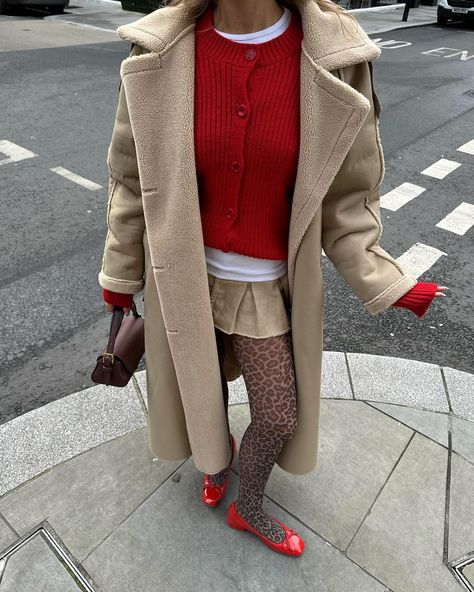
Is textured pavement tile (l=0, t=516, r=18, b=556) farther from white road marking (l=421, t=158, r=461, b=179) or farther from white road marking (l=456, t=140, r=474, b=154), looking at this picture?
white road marking (l=456, t=140, r=474, b=154)

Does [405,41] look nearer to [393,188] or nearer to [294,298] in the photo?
[393,188]

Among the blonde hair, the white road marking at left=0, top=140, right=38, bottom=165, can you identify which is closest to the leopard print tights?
the blonde hair

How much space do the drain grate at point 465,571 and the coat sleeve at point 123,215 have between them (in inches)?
69.1

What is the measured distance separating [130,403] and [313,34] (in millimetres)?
2108

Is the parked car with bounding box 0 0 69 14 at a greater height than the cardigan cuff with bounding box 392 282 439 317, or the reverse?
the cardigan cuff with bounding box 392 282 439 317

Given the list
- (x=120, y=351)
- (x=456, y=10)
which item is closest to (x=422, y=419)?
(x=120, y=351)

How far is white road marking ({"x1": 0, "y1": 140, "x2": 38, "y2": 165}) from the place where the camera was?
6.14m

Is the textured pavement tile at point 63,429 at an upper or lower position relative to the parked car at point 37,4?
upper

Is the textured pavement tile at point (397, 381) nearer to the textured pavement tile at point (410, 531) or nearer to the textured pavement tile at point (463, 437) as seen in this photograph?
the textured pavement tile at point (463, 437)

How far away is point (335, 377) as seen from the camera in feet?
10.1

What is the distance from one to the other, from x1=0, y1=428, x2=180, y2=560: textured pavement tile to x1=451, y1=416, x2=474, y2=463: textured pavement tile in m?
1.47

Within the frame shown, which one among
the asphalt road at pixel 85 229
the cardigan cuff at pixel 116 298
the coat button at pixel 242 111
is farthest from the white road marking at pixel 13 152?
the coat button at pixel 242 111

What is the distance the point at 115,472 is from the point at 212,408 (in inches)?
35.3

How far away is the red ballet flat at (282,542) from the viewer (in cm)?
216
